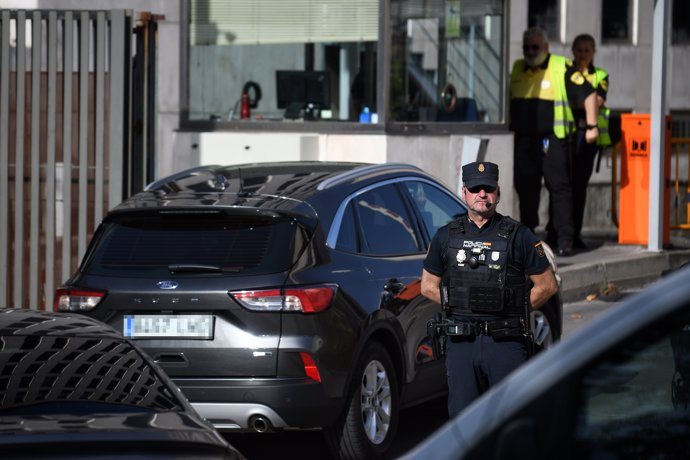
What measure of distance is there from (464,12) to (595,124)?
1.77 metres

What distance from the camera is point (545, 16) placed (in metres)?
19.9

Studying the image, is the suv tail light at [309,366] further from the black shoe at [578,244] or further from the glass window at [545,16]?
the glass window at [545,16]

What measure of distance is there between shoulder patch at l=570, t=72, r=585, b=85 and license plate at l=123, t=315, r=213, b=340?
8.25m

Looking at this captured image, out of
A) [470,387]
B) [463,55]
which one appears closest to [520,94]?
[463,55]

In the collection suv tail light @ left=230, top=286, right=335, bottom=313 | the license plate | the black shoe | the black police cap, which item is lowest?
the black shoe

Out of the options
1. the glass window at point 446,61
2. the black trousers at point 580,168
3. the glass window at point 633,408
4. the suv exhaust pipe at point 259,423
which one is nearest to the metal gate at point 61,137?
the glass window at point 446,61

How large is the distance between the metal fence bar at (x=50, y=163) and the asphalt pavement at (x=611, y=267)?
464cm

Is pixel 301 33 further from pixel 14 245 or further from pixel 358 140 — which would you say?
pixel 14 245

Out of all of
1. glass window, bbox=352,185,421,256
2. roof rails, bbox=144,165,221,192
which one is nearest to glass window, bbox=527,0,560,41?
roof rails, bbox=144,165,221,192

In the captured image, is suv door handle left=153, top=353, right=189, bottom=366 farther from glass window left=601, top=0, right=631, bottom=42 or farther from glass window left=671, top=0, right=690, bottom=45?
glass window left=671, top=0, right=690, bottom=45

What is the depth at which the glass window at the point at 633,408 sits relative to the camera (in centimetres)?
265

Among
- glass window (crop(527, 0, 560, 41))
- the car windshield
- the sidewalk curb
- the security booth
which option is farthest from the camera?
glass window (crop(527, 0, 560, 41))

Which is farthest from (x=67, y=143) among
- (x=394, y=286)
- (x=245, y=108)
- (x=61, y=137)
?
(x=394, y=286)

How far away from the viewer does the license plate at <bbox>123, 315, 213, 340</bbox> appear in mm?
7125
